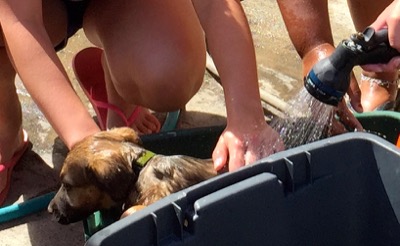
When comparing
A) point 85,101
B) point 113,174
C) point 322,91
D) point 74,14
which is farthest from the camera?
point 85,101

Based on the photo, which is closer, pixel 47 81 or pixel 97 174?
pixel 97 174

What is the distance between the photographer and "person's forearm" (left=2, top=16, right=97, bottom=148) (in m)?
2.06

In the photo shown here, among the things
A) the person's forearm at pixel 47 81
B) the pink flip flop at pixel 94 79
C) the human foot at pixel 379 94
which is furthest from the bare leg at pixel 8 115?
the human foot at pixel 379 94

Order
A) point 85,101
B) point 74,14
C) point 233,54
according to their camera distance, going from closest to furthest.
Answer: point 233,54
point 74,14
point 85,101


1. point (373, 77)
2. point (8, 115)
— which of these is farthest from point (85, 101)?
point (373, 77)

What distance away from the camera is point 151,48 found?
8.43ft

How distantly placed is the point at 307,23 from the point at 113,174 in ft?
3.25

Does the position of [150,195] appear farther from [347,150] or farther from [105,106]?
[105,106]


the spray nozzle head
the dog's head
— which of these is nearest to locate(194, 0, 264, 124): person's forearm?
the spray nozzle head

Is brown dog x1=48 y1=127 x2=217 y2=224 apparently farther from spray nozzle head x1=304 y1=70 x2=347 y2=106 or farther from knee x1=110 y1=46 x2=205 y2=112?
knee x1=110 y1=46 x2=205 y2=112

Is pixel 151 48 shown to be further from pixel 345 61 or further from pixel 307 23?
pixel 345 61

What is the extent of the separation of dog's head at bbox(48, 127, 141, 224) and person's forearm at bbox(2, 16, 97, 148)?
0.09 meters

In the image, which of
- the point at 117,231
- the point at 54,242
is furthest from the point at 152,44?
the point at 117,231

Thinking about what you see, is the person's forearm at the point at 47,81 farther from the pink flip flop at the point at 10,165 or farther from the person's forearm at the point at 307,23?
the person's forearm at the point at 307,23
